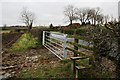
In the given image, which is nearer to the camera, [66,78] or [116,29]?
[116,29]

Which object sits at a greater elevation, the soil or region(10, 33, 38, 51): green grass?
region(10, 33, 38, 51): green grass

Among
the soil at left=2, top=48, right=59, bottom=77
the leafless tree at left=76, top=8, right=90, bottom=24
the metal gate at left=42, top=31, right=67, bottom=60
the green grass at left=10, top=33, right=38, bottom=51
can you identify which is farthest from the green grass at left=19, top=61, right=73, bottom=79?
the leafless tree at left=76, top=8, right=90, bottom=24

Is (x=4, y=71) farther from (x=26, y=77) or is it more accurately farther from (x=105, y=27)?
(x=105, y=27)

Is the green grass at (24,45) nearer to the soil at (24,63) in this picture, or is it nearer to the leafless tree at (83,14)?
the soil at (24,63)

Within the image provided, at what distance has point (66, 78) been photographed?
5.50 meters

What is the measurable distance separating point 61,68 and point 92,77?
1.76 meters

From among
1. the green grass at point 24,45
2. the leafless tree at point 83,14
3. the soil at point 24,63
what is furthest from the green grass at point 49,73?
the leafless tree at point 83,14

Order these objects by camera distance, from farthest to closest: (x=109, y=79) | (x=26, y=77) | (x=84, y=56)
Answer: (x=26, y=77) → (x=84, y=56) → (x=109, y=79)

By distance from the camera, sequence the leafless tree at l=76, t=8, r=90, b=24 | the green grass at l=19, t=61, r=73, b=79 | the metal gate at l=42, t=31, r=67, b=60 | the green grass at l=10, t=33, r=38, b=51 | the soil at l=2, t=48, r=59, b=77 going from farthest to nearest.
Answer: the leafless tree at l=76, t=8, r=90, b=24 < the green grass at l=10, t=33, r=38, b=51 < the metal gate at l=42, t=31, r=67, b=60 < the soil at l=2, t=48, r=59, b=77 < the green grass at l=19, t=61, r=73, b=79

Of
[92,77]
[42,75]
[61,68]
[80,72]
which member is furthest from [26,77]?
[92,77]

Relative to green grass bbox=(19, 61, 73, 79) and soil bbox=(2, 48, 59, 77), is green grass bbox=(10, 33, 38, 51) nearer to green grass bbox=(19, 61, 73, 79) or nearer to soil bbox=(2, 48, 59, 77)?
soil bbox=(2, 48, 59, 77)

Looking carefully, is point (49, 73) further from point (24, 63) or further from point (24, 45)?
point (24, 45)

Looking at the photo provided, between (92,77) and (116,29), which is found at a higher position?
(116,29)

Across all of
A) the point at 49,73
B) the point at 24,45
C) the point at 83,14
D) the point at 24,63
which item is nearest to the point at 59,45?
the point at 24,63
